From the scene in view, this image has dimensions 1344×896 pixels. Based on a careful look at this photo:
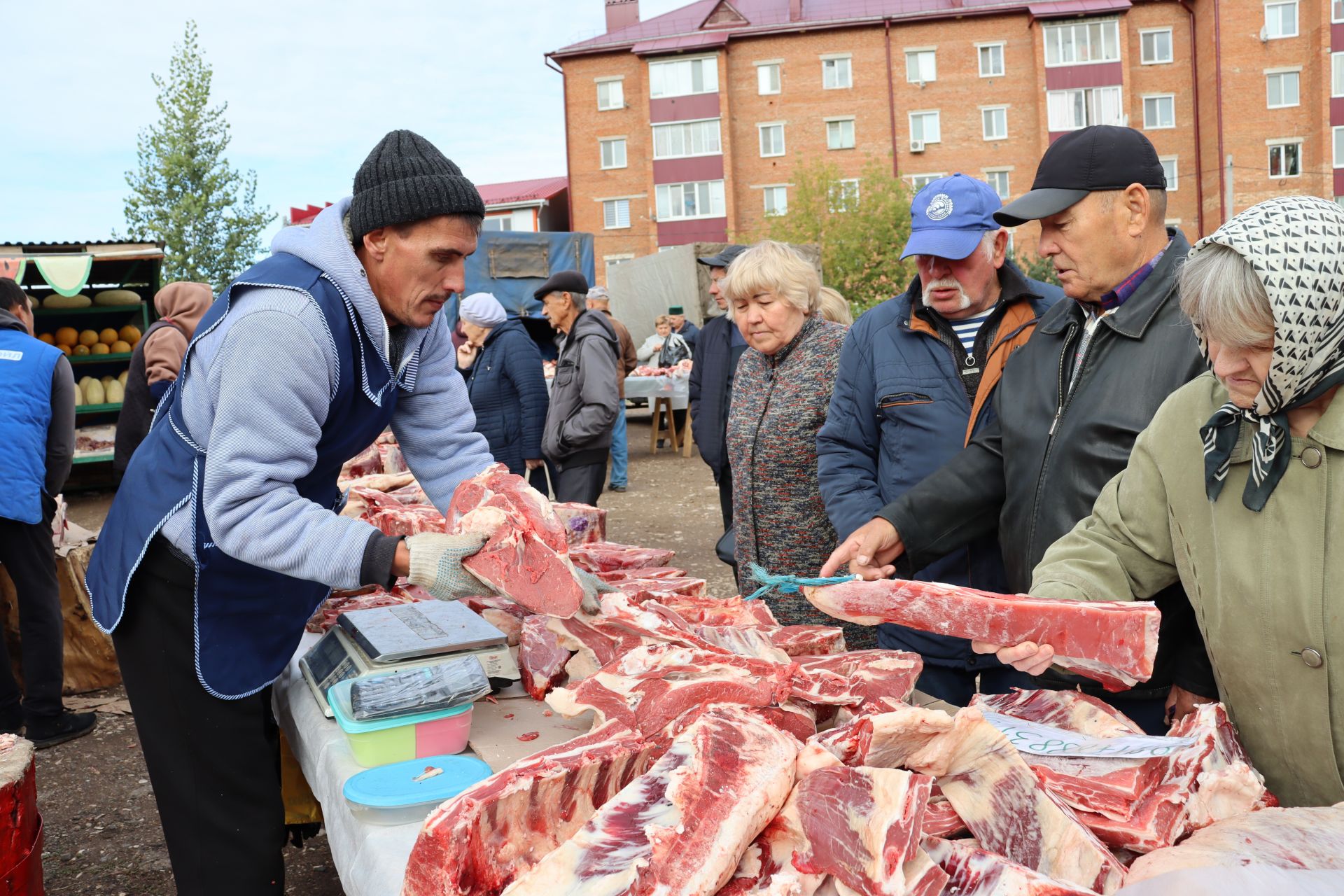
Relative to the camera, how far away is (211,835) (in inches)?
92.4

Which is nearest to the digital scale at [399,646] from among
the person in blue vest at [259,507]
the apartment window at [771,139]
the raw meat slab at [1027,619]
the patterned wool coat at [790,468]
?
the person in blue vest at [259,507]

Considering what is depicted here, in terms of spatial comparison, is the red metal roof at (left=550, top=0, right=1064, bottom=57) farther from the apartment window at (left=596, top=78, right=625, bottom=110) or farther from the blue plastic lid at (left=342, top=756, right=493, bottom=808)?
the blue plastic lid at (left=342, top=756, right=493, bottom=808)

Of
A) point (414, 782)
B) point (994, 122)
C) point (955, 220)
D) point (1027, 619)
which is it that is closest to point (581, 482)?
point (955, 220)

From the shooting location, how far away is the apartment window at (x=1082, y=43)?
3362 cm

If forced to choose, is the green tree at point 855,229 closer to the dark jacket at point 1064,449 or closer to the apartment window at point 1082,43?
the apartment window at point 1082,43

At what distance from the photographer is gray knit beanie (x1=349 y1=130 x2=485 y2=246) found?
2252 mm

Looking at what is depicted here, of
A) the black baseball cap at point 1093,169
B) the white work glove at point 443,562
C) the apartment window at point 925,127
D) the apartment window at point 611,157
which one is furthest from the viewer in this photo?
the apartment window at point 611,157

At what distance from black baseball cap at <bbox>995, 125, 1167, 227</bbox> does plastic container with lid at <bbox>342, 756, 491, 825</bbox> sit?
1802 millimetres

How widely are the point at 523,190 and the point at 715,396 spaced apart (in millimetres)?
38406

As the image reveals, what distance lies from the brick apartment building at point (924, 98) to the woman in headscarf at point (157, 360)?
29259 mm

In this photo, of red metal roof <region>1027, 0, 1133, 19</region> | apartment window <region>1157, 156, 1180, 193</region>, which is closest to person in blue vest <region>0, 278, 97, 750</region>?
red metal roof <region>1027, 0, 1133, 19</region>

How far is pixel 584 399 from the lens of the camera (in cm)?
590

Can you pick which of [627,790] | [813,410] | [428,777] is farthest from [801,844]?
[813,410]

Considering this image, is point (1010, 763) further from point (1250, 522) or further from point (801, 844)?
point (1250, 522)
